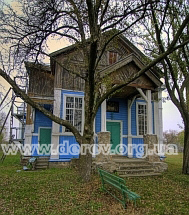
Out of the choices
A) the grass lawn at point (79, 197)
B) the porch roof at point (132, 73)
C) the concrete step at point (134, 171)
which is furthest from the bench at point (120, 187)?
the porch roof at point (132, 73)

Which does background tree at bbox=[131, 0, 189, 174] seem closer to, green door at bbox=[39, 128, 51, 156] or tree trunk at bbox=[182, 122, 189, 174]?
tree trunk at bbox=[182, 122, 189, 174]

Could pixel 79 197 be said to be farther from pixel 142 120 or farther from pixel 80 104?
pixel 142 120

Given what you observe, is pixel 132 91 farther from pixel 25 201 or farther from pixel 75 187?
pixel 25 201

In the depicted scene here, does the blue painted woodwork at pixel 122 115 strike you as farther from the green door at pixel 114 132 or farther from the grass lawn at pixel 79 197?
the grass lawn at pixel 79 197

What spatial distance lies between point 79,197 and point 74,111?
6.04 m

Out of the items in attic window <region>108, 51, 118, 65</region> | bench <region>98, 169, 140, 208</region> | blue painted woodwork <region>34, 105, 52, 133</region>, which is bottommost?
bench <region>98, 169, 140, 208</region>

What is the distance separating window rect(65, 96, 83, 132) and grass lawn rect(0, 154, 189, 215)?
380cm

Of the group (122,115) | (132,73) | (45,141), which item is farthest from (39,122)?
(132,73)

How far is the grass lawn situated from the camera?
4.44 meters

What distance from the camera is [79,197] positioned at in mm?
5258

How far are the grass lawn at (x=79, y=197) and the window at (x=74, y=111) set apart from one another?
3.80 metres

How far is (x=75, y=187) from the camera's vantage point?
607 cm

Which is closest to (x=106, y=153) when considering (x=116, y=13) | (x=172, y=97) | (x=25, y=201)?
(x=25, y=201)

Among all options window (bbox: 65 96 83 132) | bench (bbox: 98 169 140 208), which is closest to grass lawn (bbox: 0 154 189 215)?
bench (bbox: 98 169 140 208)
